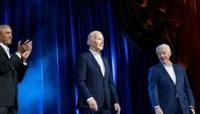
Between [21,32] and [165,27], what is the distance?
1881 mm

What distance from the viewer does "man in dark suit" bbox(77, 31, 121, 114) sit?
3.80m

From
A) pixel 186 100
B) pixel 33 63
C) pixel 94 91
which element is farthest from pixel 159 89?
pixel 33 63

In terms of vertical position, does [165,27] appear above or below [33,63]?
above

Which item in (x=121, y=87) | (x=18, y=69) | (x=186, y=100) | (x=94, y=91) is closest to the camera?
(x=18, y=69)

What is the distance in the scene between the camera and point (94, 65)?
396cm

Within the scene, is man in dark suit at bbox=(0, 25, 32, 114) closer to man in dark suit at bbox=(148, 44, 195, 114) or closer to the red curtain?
man in dark suit at bbox=(148, 44, 195, 114)

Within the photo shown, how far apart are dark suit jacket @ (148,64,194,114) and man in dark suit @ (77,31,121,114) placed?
1.53ft

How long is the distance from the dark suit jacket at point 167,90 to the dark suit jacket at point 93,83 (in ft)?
1.55

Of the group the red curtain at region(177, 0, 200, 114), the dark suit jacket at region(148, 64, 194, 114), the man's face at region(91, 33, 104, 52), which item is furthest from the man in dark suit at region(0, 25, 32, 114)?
the red curtain at region(177, 0, 200, 114)

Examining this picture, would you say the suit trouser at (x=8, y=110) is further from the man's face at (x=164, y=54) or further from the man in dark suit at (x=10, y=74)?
the man's face at (x=164, y=54)

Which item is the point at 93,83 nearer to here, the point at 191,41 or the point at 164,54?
the point at 164,54

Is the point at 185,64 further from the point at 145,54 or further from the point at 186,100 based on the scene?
the point at 186,100

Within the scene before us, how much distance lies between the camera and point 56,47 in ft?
17.1

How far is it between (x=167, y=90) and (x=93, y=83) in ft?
2.63
